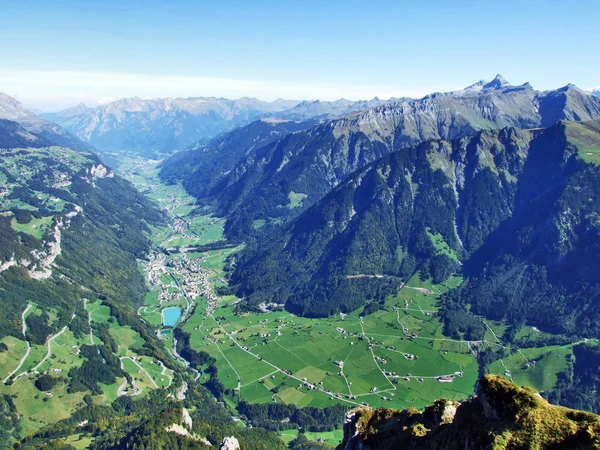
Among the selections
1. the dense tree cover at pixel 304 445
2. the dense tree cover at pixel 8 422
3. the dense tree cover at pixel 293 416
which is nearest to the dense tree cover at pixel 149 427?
the dense tree cover at pixel 304 445

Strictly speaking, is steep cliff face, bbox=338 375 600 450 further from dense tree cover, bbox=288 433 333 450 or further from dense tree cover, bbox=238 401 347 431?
dense tree cover, bbox=238 401 347 431

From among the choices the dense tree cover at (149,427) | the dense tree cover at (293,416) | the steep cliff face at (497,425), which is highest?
the steep cliff face at (497,425)

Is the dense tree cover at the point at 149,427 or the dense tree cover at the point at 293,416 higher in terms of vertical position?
the dense tree cover at the point at 149,427

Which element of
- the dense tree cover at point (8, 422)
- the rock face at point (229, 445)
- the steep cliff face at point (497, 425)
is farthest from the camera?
the dense tree cover at point (8, 422)

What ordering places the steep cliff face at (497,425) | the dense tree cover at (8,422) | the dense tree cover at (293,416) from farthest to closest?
the dense tree cover at (293,416)
the dense tree cover at (8,422)
the steep cliff face at (497,425)

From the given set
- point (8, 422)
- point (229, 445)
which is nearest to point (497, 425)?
point (229, 445)

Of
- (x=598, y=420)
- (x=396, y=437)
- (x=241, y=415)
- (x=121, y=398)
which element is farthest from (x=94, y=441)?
(x=598, y=420)

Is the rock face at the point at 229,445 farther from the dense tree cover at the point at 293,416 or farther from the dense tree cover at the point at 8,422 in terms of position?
the dense tree cover at the point at 8,422
